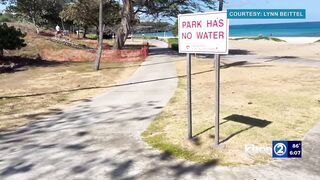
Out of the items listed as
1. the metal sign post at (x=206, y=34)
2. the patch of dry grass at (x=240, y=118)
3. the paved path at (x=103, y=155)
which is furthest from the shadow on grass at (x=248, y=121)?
the metal sign post at (x=206, y=34)

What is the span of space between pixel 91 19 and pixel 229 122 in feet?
136

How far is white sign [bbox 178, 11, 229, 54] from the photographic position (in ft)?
23.1

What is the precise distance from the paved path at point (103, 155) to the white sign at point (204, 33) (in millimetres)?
1834

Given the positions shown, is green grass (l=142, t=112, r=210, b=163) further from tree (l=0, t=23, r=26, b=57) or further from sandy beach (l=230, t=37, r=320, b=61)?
sandy beach (l=230, t=37, r=320, b=61)

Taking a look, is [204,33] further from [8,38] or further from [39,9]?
[39,9]

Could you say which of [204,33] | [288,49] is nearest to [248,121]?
[204,33]

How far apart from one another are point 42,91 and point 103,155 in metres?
9.16

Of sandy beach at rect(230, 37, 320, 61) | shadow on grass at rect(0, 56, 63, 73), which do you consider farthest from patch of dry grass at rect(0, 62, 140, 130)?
sandy beach at rect(230, 37, 320, 61)

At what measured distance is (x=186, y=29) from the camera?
773cm

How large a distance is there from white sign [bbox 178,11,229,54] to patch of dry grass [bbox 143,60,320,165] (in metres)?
1.67

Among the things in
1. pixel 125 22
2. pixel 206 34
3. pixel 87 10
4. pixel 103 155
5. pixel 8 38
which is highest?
pixel 87 10

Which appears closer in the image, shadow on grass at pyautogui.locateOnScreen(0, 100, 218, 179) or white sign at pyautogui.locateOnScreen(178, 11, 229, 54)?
shadow on grass at pyautogui.locateOnScreen(0, 100, 218, 179)

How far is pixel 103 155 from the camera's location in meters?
7.37

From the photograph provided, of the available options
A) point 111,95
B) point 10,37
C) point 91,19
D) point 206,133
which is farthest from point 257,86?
point 91,19
